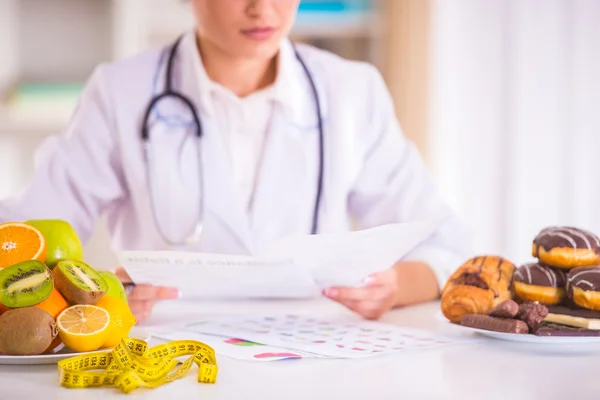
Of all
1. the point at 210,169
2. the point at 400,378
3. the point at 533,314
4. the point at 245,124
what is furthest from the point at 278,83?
the point at 400,378

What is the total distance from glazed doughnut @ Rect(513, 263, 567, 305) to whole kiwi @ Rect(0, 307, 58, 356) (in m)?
0.59

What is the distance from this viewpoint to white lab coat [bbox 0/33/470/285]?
1.59 m

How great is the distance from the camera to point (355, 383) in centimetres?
76

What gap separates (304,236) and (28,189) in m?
0.85

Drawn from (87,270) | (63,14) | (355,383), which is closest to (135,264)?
(87,270)

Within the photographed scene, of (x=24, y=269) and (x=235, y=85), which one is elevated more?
(x=235, y=85)

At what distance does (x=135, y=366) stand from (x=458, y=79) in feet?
8.36

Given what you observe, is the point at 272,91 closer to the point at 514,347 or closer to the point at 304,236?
the point at 304,236

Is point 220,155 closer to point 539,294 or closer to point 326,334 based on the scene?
point 326,334

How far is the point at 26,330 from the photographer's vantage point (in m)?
0.78

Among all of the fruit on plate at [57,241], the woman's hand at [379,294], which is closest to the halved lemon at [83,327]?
the fruit on plate at [57,241]

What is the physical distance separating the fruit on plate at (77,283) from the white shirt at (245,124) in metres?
0.78

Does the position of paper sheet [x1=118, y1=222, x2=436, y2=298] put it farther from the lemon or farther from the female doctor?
the female doctor

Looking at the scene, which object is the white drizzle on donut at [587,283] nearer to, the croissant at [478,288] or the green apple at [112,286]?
the croissant at [478,288]
